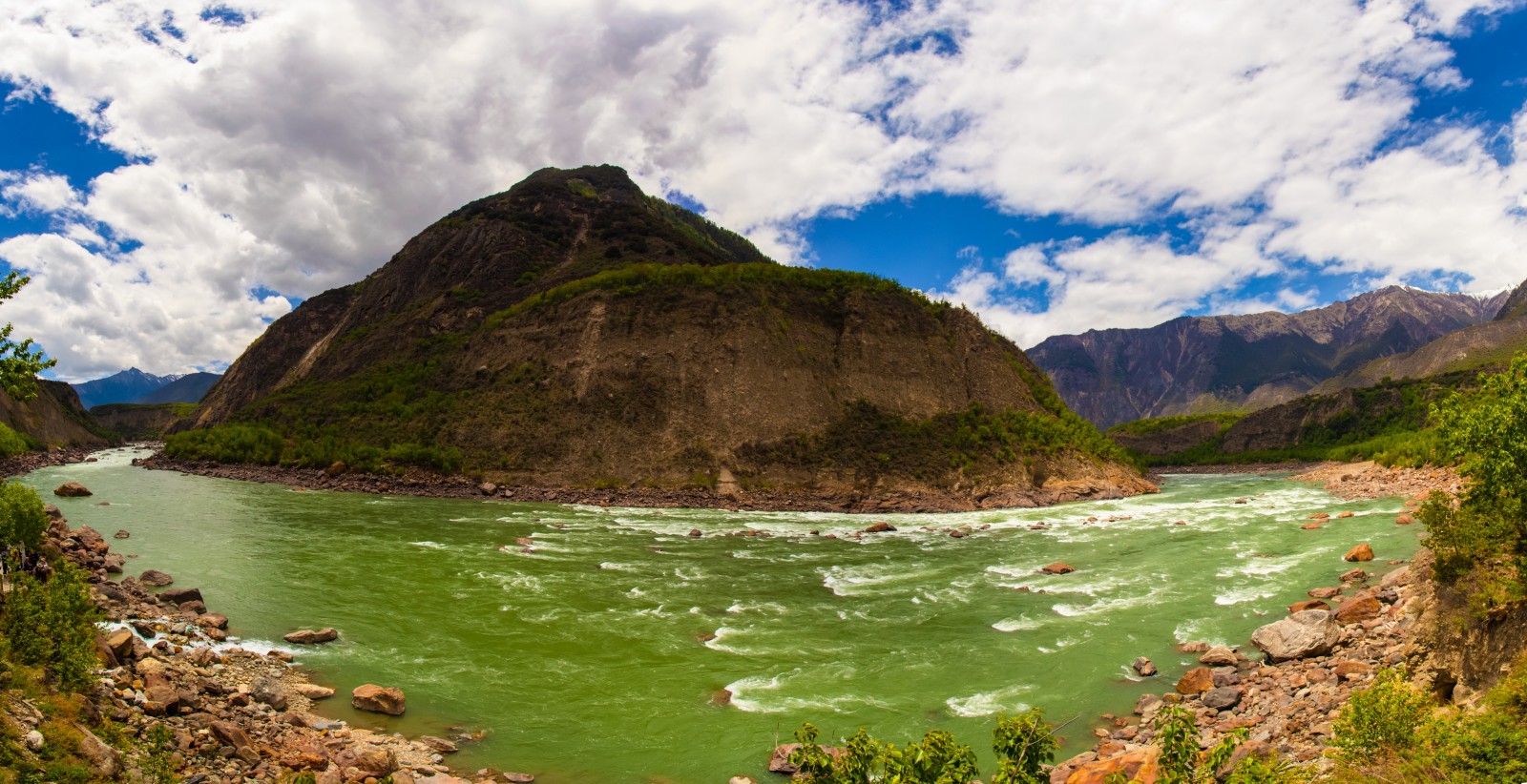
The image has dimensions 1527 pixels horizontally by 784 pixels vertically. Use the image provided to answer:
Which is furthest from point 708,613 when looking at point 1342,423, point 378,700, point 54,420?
point 1342,423

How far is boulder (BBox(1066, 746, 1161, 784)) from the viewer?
9.35 m

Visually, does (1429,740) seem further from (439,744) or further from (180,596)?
(180,596)

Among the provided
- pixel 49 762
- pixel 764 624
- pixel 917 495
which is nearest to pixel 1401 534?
pixel 764 624

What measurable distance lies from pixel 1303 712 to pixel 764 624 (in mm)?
11932

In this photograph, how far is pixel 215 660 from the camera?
13.2 meters

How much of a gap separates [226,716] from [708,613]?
1179 cm

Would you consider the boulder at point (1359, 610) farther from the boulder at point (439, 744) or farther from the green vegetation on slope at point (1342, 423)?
the green vegetation on slope at point (1342, 423)

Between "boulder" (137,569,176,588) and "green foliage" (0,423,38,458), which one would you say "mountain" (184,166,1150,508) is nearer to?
"green foliage" (0,423,38,458)

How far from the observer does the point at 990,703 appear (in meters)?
13.7

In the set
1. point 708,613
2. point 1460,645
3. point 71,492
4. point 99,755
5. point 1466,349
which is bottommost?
point 708,613

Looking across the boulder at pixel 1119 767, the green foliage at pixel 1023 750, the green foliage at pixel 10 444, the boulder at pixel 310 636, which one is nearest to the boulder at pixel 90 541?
the boulder at pixel 310 636

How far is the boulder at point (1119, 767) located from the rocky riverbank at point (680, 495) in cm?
3980

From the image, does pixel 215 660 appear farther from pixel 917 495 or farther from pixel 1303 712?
pixel 917 495

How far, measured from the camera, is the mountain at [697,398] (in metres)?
56.6
